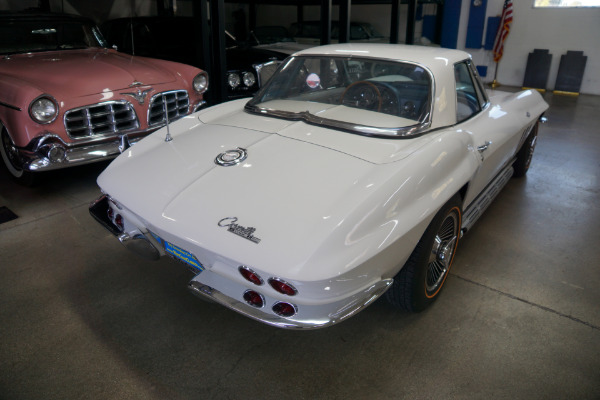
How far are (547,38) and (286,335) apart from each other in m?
9.94

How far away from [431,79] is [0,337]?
256 centimetres

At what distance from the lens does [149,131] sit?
3900 mm

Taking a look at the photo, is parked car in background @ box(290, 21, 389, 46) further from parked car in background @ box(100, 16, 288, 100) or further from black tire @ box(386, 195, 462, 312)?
black tire @ box(386, 195, 462, 312)

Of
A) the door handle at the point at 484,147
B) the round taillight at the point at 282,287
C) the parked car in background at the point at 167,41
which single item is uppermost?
the parked car in background at the point at 167,41

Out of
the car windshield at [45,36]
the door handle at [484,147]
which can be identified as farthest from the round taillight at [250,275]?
the car windshield at [45,36]

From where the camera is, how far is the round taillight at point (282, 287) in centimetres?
149

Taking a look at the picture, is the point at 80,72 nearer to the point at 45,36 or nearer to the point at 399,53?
the point at 45,36

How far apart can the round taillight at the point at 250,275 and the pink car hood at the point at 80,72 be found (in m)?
2.68

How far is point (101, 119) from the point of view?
11.8 ft

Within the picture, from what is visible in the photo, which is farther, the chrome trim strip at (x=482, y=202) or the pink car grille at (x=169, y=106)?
the pink car grille at (x=169, y=106)

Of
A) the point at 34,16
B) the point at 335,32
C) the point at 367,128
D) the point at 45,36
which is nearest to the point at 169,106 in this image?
the point at 45,36

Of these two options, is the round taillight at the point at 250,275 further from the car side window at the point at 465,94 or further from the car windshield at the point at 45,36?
the car windshield at the point at 45,36

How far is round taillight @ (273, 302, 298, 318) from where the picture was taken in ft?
5.16

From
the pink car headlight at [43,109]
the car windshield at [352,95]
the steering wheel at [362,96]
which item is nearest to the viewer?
the car windshield at [352,95]
